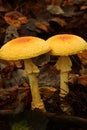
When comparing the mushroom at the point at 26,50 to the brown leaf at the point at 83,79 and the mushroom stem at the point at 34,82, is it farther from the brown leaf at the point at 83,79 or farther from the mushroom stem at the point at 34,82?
the brown leaf at the point at 83,79

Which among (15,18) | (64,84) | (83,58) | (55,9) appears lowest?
(64,84)

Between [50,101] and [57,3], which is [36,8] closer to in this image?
[57,3]

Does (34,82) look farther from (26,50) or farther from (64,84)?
(26,50)

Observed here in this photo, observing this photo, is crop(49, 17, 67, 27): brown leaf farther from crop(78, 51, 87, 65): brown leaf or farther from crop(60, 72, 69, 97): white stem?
crop(60, 72, 69, 97): white stem

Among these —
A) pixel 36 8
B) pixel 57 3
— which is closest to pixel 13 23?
pixel 36 8

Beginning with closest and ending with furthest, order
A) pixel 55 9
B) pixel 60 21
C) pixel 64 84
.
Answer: pixel 64 84 < pixel 60 21 < pixel 55 9

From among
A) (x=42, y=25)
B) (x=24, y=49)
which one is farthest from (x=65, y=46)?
(x=42, y=25)

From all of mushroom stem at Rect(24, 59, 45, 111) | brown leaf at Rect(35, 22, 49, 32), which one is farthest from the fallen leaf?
mushroom stem at Rect(24, 59, 45, 111)
